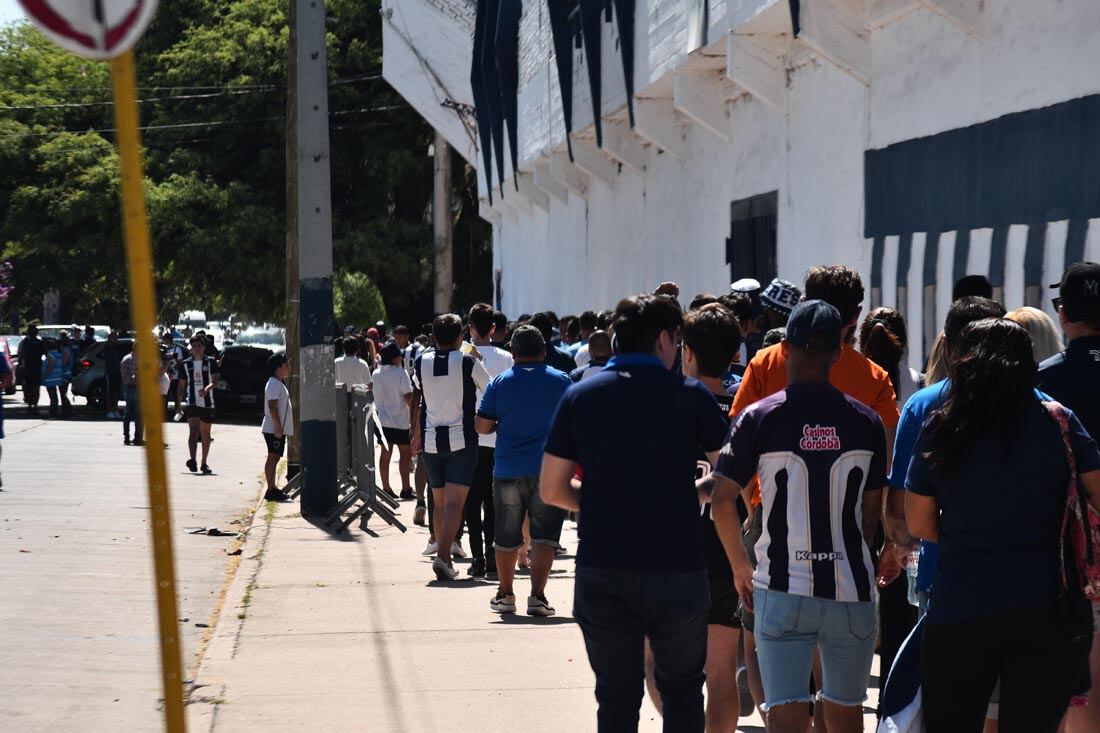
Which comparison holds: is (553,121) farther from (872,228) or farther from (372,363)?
(872,228)

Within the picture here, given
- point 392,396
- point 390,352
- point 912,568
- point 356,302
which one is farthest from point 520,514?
point 356,302

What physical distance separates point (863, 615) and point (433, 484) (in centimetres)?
647

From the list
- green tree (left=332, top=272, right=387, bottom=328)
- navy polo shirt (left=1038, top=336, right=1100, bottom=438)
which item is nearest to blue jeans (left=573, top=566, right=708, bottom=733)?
navy polo shirt (left=1038, top=336, right=1100, bottom=438)

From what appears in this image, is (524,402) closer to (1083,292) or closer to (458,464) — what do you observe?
(458,464)

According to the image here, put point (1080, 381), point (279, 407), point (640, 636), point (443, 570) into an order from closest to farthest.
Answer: point (640, 636), point (1080, 381), point (443, 570), point (279, 407)

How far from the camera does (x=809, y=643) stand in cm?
505

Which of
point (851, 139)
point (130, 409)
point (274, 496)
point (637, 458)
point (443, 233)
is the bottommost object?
point (274, 496)

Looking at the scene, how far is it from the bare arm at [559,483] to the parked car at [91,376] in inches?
1288

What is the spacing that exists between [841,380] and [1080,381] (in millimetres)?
895

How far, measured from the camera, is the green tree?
47281 millimetres

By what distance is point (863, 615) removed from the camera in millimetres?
5016

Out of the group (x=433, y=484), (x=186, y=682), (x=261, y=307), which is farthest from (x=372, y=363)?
(x=261, y=307)

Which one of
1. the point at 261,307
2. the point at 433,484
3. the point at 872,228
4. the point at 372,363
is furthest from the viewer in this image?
the point at 261,307

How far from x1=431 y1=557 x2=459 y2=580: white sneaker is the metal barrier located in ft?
9.38
